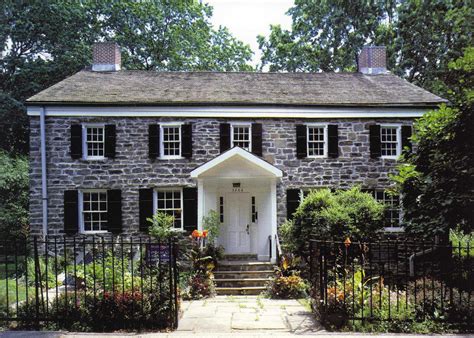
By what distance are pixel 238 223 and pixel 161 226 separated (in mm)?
2668

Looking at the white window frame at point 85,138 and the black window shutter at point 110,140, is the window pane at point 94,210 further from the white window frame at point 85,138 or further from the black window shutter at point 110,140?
the black window shutter at point 110,140

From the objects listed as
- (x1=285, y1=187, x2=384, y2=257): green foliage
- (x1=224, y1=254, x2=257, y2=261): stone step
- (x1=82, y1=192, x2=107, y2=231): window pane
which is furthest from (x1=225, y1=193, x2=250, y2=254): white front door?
(x1=82, y1=192, x2=107, y2=231): window pane

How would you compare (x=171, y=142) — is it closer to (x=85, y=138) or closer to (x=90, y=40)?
(x=85, y=138)

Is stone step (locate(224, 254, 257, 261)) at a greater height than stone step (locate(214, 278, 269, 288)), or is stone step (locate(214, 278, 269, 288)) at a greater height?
stone step (locate(224, 254, 257, 261))

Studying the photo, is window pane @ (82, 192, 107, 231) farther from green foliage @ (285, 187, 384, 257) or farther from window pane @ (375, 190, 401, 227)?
window pane @ (375, 190, 401, 227)

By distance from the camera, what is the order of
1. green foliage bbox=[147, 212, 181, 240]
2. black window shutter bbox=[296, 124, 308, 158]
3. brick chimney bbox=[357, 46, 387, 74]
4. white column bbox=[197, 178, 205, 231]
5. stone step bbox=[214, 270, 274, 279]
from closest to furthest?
stone step bbox=[214, 270, 274, 279] < white column bbox=[197, 178, 205, 231] < green foliage bbox=[147, 212, 181, 240] < black window shutter bbox=[296, 124, 308, 158] < brick chimney bbox=[357, 46, 387, 74]

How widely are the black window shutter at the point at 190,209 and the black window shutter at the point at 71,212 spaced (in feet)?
12.5

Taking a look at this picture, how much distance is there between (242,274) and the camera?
1277 cm

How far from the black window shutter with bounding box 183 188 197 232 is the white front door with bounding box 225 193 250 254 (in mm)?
1149

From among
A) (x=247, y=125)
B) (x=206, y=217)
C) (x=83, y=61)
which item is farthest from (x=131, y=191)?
(x=83, y=61)

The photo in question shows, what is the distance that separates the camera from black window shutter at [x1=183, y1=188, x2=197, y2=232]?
49.6ft

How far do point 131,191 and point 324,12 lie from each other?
18860 mm

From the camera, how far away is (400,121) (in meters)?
16.2

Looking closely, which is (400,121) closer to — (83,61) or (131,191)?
(131,191)
